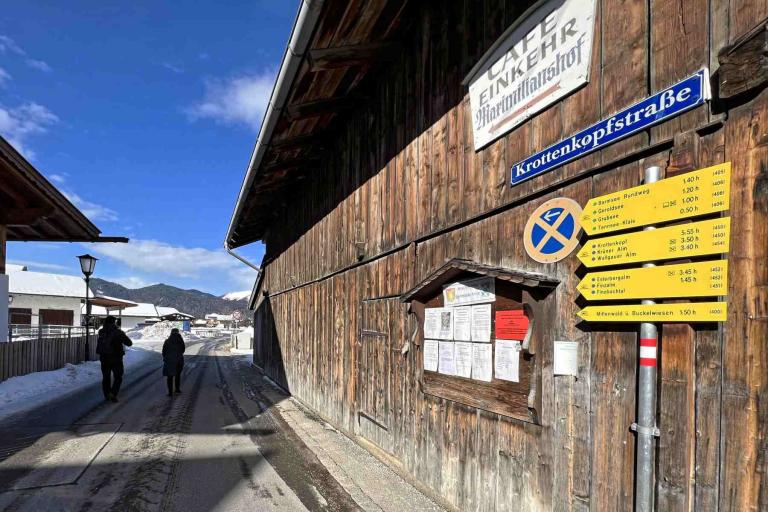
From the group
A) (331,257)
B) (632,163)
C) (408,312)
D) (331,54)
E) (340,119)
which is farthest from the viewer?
(331,257)

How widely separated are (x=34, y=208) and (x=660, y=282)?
1305 cm

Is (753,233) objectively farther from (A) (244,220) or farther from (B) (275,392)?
(A) (244,220)

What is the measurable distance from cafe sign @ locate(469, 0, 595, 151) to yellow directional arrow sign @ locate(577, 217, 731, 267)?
1.16 meters

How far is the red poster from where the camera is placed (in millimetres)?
3852

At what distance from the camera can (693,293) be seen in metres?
2.48

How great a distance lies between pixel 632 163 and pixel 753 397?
4.53ft

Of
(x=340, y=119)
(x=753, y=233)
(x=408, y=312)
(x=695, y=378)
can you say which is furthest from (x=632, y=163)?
(x=340, y=119)

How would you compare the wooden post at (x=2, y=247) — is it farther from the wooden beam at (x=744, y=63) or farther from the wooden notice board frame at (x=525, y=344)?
the wooden beam at (x=744, y=63)

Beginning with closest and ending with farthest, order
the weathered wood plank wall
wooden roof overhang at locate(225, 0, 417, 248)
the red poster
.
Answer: the red poster → wooden roof overhang at locate(225, 0, 417, 248) → the weathered wood plank wall

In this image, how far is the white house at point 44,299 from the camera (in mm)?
39297

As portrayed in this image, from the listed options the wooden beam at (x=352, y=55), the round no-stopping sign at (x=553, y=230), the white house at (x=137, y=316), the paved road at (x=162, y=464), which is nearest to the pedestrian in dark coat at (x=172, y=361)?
the paved road at (x=162, y=464)

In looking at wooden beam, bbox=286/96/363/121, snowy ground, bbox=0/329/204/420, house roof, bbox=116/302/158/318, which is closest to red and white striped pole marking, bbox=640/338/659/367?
wooden beam, bbox=286/96/363/121

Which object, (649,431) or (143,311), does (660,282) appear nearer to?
(649,431)

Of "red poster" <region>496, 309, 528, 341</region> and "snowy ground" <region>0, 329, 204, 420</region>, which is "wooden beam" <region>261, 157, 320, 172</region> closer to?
"snowy ground" <region>0, 329, 204, 420</region>
